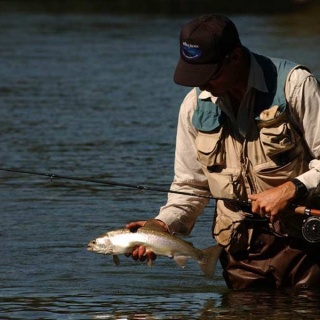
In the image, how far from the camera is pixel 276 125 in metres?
5.70

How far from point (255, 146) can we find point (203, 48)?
0.53m

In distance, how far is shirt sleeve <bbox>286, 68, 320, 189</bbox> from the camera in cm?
560

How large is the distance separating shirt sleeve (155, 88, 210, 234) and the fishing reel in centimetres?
49

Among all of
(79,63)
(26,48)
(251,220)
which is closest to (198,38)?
(251,220)

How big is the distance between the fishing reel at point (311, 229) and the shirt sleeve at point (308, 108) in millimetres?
195

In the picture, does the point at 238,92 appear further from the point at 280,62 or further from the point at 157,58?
the point at 157,58

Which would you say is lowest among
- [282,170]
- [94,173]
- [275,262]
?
[94,173]

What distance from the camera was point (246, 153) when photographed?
5.86m

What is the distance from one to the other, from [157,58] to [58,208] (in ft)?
35.4

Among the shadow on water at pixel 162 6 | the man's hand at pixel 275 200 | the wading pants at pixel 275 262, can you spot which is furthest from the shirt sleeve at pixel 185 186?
the shadow on water at pixel 162 6

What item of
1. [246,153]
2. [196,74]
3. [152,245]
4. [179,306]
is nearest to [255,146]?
[246,153]

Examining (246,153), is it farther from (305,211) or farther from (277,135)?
(305,211)

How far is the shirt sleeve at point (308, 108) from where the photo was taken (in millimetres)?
5598

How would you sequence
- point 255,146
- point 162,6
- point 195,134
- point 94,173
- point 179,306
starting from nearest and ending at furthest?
point 255,146
point 195,134
point 179,306
point 94,173
point 162,6
